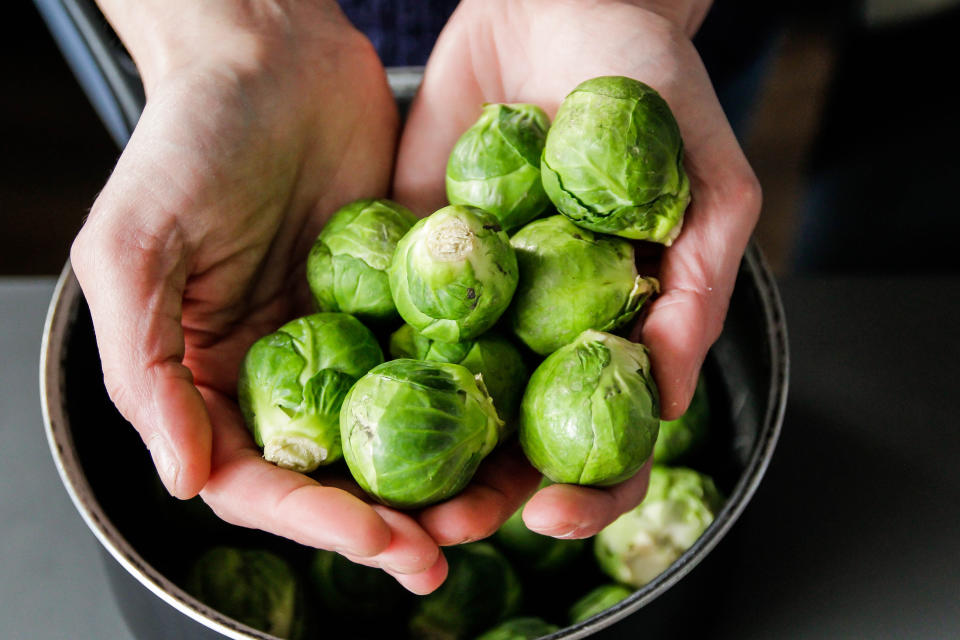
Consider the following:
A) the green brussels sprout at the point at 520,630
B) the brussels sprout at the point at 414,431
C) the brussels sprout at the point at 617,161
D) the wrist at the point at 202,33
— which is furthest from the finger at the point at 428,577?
the wrist at the point at 202,33

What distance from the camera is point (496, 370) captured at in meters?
1.56

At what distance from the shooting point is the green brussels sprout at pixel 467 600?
1.73 m

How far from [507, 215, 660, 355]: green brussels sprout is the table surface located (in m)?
0.42

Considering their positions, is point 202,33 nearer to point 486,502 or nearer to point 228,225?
point 228,225

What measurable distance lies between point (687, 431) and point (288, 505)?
35.5 inches

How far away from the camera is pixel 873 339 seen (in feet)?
7.18

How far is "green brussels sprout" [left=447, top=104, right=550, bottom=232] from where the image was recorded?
5.60 ft

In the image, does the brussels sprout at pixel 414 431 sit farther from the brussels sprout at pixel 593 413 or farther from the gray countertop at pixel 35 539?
the gray countertop at pixel 35 539

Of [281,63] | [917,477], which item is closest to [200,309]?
[281,63]

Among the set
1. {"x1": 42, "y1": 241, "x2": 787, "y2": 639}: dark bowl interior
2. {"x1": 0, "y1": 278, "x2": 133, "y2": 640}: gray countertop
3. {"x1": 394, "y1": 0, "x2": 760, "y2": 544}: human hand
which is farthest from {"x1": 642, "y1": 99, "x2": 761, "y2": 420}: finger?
{"x1": 0, "y1": 278, "x2": 133, "y2": 640}: gray countertop

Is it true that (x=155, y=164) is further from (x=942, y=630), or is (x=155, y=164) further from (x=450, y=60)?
(x=942, y=630)

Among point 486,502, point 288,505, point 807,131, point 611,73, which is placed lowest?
point 807,131

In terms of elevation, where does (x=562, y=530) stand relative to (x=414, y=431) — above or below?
below

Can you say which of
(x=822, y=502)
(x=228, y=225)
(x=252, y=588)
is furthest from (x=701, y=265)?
(x=252, y=588)
